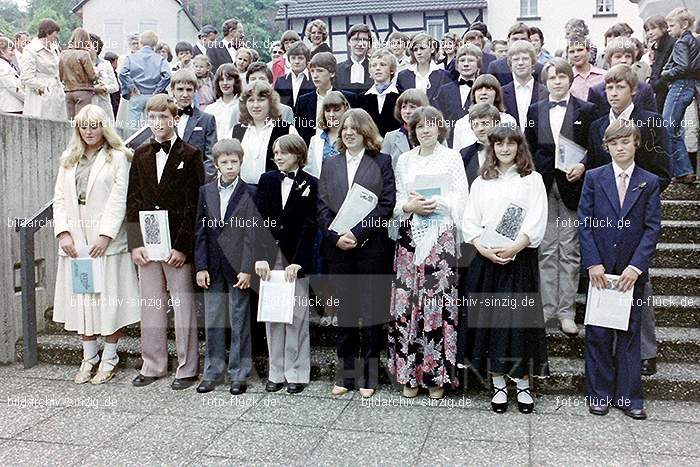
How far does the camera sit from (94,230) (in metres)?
5.70

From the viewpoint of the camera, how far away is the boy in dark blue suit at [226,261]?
17.7 feet

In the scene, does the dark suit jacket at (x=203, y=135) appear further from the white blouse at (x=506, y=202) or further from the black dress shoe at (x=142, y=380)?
the white blouse at (x=506, y=202)

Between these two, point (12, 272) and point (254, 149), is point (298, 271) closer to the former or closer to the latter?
point (254, 149)

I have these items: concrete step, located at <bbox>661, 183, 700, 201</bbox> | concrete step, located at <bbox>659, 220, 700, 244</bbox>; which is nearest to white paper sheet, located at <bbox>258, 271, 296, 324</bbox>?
concrete step, located at <bbox>659, 220, 700, 244</bbox>

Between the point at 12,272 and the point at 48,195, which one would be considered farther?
the point at 48,195

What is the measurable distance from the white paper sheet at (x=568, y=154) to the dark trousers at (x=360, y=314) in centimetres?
157

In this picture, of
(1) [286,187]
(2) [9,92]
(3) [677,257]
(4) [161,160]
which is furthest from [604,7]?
(4) [161,160]

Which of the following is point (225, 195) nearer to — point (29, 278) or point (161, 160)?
point (161, 160)

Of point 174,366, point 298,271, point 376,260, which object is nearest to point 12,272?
point 174,366

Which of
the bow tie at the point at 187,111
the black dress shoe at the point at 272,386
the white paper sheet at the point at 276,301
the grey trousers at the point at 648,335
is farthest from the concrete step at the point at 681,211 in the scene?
the bow tie at the point at 187,111

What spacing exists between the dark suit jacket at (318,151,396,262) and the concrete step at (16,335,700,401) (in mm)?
963

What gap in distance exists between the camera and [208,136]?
6.19m

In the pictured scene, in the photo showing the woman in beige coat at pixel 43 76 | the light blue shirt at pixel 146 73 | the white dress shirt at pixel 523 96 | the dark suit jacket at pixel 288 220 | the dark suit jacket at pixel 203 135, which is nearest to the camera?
the dark suit jacket at pixel 288 220

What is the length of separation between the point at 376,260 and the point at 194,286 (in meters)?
1.60
